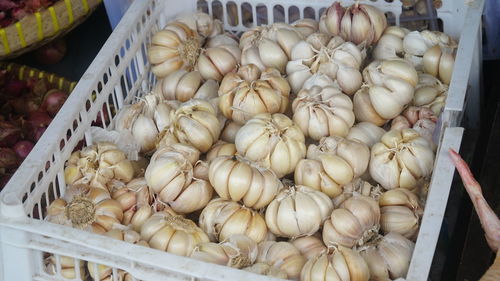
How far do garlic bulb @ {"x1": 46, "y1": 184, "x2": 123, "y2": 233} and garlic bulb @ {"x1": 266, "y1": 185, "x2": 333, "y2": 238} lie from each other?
340mm

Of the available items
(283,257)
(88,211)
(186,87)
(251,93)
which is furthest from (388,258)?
(186,87)

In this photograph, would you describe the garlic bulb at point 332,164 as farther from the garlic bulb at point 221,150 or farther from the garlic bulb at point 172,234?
the garlic bulb at point 172,234

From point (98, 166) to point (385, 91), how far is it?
71 centimetres

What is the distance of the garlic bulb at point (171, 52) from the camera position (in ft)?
6.46

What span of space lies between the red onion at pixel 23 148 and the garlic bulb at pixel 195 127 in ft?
2.62

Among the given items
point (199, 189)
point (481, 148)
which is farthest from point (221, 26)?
point (481, 148)

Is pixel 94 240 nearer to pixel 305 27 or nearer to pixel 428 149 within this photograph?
pixel 428 149

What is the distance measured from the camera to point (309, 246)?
1483mm

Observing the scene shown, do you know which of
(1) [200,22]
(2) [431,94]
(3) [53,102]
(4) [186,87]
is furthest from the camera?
(3) [53,102]

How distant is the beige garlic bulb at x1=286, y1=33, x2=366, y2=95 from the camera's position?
1.78 metres

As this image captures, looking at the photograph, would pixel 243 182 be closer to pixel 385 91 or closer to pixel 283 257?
pixel 283 257

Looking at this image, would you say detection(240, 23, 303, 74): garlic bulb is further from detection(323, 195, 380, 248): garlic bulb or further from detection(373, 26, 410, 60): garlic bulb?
detection(323, 195, 380, 248): garlic bulb

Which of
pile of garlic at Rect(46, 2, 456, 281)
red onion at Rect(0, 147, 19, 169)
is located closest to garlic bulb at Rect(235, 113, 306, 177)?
pile of garlic at Rect(46, 2, 456, 281)

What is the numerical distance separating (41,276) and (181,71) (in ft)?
2.39
